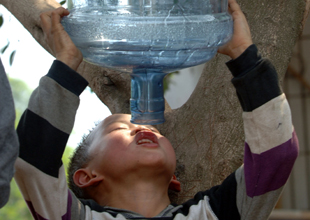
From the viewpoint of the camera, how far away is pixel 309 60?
13.5 feet

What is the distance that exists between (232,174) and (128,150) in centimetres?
37

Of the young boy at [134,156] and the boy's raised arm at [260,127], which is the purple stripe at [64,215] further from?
the boy's raised arm at [260,127]

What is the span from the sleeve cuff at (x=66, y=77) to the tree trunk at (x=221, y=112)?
58 centimetres

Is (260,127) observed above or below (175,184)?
above

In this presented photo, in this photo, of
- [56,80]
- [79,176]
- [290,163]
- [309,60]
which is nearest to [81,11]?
[56,80]

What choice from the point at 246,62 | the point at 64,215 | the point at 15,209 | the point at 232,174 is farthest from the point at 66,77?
the point at 15,209

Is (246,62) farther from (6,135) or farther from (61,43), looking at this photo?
(6,135)

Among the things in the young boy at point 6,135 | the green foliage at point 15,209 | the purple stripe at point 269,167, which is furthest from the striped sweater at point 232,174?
the green foliage at point 15,209

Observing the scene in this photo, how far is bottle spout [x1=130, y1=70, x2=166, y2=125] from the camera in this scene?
1237 millimetres

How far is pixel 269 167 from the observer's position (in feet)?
4.11

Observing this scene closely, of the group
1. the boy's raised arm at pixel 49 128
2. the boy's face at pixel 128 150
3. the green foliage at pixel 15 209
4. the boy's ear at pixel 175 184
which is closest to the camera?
the boy's raised arm at pixel 49 128

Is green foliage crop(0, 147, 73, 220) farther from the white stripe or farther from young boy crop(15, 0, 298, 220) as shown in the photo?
the white stripe

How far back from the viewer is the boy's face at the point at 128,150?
4.92ft

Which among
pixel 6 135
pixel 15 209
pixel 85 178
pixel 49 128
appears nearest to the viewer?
pixel 6 135
